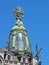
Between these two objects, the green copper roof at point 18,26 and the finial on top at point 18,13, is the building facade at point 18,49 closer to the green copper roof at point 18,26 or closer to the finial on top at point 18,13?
the green copper roof at point 18,26

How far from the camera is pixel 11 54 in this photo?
78.9m

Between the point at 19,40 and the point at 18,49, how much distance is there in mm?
2535

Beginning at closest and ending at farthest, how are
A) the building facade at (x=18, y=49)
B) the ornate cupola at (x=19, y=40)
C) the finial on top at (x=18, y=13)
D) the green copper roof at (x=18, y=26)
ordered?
the building facade at (x=18, y=49) → the ornate cupola at (x=19, y=40) → the green copper roof at (x=18, y=26) → the finial on top at (x=18, y=13)

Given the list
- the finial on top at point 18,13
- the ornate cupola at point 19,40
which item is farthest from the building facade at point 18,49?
the finial on top at point 18,13

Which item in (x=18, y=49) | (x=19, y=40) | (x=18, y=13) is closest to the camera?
(x=18, y=49)

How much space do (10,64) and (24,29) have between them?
517 inches

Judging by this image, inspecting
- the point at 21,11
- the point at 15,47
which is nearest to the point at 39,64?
the point at 15,47

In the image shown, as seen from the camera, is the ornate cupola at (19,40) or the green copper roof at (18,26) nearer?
the ornate cupola at (19,40)

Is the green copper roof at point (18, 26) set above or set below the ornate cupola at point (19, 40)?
A: above

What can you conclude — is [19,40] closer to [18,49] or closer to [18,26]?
[18,49]

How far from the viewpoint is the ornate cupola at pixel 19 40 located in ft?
275

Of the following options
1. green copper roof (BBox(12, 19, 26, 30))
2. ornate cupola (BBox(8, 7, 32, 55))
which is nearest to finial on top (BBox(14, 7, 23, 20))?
ornate cupola (BBox(8, 7, 32, 55))

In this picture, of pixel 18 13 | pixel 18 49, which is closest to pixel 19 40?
pixel 18 49

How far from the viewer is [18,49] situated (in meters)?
83.7
